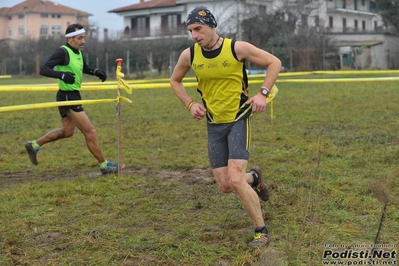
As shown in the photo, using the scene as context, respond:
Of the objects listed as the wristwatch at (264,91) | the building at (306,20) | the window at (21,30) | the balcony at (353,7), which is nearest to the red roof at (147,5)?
the building at (306,20)

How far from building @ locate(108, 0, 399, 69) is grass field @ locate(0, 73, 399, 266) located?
1314 inches

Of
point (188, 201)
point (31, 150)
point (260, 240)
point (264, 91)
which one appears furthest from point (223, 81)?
point (31, 150)

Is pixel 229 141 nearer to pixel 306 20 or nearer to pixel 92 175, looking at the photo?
pixel 92 175

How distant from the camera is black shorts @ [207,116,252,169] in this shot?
495cm

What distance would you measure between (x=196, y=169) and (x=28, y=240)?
3377 mm

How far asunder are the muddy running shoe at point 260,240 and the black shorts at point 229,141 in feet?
2.11

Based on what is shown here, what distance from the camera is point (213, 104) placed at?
16.8 ft

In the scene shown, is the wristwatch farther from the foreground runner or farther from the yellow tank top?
the yellow tank top

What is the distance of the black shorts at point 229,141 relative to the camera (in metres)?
4.95

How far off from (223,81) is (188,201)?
5.81 feet

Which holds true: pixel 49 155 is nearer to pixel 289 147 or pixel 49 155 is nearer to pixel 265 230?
pixel 289 147

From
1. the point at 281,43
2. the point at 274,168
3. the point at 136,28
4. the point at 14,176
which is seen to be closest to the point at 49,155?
the point at 14,176

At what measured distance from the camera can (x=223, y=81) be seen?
505 cm

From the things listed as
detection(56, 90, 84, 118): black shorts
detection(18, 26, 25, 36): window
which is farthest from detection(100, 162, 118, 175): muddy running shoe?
detection(18, 26, 25, 36): window
